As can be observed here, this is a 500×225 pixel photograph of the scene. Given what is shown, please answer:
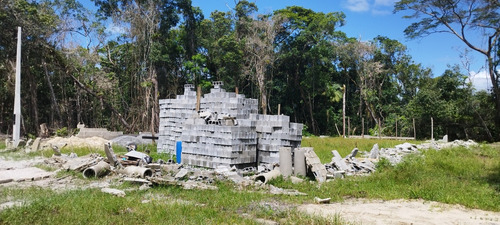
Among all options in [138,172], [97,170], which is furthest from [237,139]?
[97,170]

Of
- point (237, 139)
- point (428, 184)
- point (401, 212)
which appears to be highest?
point (237, 139)

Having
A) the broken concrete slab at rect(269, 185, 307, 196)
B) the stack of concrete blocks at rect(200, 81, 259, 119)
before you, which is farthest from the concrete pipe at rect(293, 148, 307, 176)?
the stack of concrete blocks at rect(200, 81, 259, 119)

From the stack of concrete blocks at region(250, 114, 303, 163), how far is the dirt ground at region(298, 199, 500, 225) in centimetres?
380

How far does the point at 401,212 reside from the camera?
264 inches

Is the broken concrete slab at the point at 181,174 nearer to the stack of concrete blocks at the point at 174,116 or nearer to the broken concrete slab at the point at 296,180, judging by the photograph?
the broken concrete slab at the point at 296,180

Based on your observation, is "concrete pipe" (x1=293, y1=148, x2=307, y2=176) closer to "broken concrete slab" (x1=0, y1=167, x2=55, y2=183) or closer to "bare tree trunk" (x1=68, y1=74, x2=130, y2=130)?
"broken concrete slab" (x1=0, y1=167, x2=55, y2=183)

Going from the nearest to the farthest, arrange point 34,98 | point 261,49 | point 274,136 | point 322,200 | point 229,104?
point 322,200
point 274,136
point 229,104
point 34,98
point 261,49

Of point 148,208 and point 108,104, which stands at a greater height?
point 108,104

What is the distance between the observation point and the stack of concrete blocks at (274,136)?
37.0 feet

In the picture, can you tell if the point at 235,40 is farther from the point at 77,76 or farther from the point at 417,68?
the point at 417,68

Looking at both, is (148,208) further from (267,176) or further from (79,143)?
(79,143)

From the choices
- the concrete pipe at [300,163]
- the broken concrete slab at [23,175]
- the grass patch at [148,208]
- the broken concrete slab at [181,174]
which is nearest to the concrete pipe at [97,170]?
the broken concrete slab at [23,175]

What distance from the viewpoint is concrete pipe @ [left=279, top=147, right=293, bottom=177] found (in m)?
10.3

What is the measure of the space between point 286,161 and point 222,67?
19.6 meters
